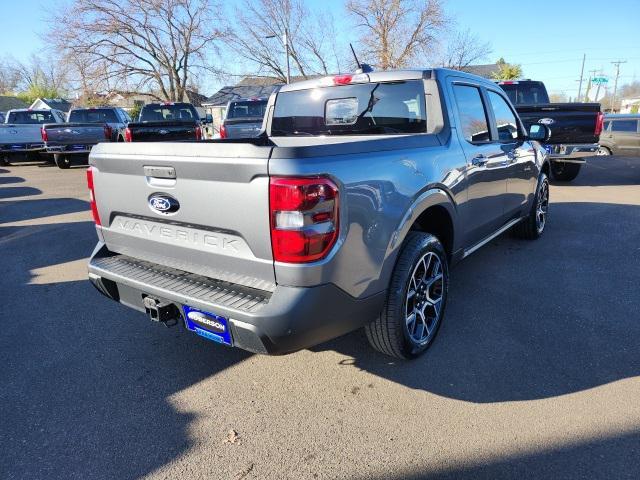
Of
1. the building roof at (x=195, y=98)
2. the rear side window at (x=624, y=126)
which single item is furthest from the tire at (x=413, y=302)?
the building roof at (x=195, y=98)

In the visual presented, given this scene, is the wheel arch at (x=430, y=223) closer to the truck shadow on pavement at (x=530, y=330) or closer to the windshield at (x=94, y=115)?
the truck shadow on pavement at (x=530, y=330)

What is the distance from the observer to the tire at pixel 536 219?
553cm

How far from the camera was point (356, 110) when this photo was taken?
366 centimetres

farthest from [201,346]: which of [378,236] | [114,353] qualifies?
[378,236]

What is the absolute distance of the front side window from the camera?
4260 millimetres

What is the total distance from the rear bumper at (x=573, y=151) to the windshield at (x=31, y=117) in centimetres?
1712

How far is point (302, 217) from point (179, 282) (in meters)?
0.93

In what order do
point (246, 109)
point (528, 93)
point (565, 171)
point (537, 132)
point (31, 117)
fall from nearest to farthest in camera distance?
point (537, 132) < point (565, 171) < point (528, 93) < point (246, 109) < point (31, 117)

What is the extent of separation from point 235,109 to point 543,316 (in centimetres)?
1173

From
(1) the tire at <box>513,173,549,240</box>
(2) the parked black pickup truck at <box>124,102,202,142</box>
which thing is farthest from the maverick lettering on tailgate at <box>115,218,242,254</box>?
(2) the parked black pickup truck at <box>124,102,202,142</box>

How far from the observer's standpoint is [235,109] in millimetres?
13484

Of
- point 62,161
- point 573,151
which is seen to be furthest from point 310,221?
point 62,161

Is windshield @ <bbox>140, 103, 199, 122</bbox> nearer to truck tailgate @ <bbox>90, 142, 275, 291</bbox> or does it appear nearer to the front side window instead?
the front side window

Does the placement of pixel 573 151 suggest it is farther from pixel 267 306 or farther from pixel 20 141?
pixel 20 141
